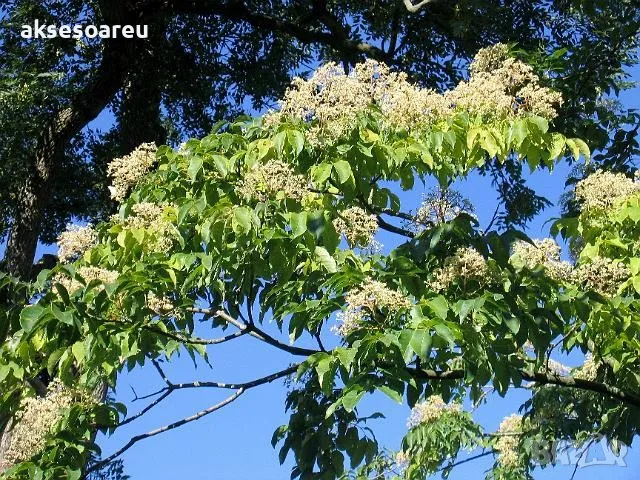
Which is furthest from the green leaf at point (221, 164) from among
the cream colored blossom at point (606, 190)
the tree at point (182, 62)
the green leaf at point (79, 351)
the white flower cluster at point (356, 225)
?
the tree at point (182, 62)

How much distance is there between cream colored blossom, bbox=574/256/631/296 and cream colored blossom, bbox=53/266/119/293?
150 centimetres

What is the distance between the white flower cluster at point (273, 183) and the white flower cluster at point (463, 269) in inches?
20.4

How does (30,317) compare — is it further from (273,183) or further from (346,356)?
(346,356)

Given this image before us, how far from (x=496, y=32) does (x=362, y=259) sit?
114 inches

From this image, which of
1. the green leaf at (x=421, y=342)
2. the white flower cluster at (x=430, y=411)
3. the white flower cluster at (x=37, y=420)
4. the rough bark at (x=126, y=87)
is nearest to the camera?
the green leaf at (x=421, y=342)

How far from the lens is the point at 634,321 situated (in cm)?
300

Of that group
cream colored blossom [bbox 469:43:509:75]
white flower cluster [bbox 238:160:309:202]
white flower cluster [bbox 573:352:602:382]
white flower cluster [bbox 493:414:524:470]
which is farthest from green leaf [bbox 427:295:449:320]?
white flower cluster [bbox 493:414:524:470]

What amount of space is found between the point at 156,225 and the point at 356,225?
684mm

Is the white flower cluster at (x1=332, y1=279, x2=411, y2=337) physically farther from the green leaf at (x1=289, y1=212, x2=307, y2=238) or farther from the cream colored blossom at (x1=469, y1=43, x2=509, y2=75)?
the cream colored blossom at (x1=469, y1=43, x2=509, y2=75)

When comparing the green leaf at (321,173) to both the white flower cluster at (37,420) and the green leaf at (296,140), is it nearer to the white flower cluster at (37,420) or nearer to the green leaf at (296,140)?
the green leaf at (296,140)

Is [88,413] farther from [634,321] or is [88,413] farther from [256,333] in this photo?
[634,321]

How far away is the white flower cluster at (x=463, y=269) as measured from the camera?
9.25 ft

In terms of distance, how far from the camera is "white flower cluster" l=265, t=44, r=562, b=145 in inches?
122

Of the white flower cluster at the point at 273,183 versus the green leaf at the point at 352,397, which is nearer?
the green leaf at the point at 352,397
